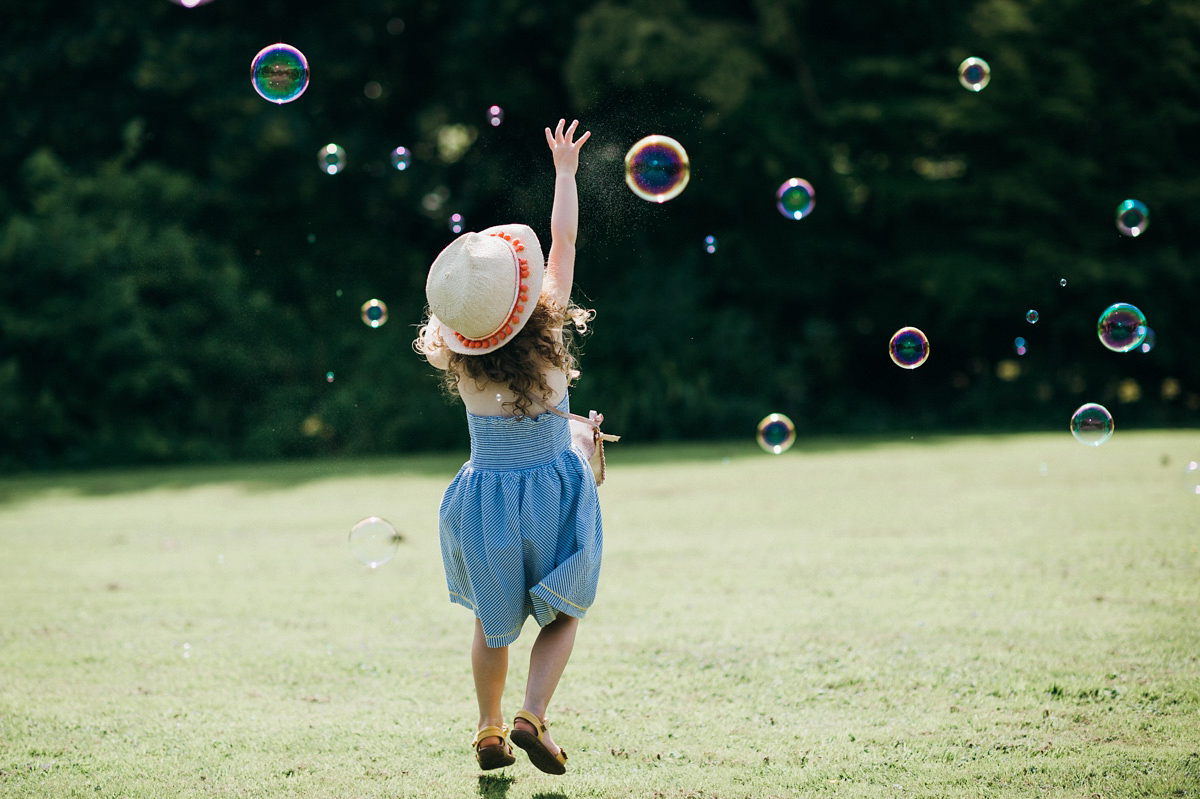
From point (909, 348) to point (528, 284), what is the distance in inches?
130

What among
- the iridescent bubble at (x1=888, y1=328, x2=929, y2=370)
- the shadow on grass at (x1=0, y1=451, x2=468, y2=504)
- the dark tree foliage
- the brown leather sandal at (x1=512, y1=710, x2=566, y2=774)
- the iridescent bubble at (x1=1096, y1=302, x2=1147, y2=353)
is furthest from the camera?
the dark tree foliage

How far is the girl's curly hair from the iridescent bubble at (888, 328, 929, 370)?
9.76 ft

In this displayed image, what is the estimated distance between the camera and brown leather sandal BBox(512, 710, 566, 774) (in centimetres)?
314

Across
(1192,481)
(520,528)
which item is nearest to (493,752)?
(520,528)

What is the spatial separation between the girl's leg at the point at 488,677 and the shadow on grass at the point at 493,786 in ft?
0.55

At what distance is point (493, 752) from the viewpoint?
326 centimetres

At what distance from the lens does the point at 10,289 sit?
51.5 ft

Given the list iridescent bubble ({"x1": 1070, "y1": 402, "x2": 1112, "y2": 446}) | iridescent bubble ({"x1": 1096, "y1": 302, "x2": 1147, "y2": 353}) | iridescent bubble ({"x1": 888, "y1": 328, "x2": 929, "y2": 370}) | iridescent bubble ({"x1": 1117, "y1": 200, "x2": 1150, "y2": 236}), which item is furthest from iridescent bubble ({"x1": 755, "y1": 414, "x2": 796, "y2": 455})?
iridescent bubble ({"x1": 1117, "y1": 200, "x2": 1150, "y2": 236})

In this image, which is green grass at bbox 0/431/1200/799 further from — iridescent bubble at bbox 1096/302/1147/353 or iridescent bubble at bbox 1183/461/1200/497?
iridescent bubble at bbox 1096/302/1147/353

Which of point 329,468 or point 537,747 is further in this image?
point 329,468

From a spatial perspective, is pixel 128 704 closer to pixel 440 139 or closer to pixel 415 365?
pixel 415 365

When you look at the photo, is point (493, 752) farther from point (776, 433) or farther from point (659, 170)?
point (776, 433)

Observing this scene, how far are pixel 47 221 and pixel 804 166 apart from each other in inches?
490

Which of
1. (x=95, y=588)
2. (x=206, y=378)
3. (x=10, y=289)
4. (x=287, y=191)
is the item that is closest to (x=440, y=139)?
(x=287, y=191)
